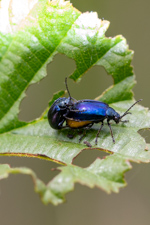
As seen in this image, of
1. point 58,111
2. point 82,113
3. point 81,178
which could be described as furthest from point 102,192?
point 81,178

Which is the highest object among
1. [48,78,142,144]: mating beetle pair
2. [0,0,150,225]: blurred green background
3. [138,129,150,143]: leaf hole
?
[48,78,142,144]: mating beetle pair

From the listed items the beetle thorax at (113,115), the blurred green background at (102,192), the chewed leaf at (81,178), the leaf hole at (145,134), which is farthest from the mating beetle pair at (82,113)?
the blurred green background at (102,192)

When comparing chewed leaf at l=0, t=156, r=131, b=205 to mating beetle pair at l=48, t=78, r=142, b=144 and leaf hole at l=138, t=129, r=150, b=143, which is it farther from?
mating beetle pair at l=48, t=78, r=142, b=144

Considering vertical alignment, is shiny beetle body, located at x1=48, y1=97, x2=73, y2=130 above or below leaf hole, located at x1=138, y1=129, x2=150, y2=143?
above

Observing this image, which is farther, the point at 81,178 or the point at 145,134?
the point at 145,134

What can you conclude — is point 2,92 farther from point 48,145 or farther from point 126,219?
point 126,219

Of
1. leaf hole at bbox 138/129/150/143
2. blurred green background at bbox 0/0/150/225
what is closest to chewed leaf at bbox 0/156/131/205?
leaf hole at bbox 138/129/150/143

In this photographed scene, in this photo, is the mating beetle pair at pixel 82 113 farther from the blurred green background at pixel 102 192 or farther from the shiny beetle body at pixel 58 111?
the blurred green background at pixel 102 192

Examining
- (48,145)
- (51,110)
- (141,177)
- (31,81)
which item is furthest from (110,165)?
(141,177)

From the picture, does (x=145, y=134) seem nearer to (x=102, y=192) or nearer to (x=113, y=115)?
(x=113, y=115)
